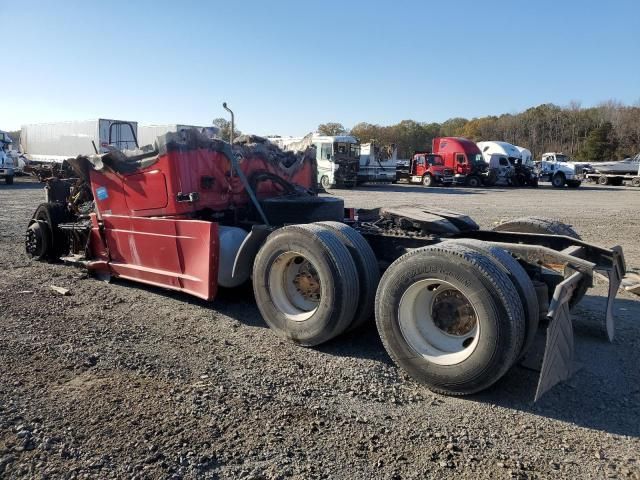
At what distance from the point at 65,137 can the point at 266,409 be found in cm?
3061

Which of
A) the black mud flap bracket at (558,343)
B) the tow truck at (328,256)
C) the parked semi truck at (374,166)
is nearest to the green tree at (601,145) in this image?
the parked semi truck at (374,166)

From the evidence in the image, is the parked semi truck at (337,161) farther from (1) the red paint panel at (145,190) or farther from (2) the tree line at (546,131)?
(2) the tree line at (546,131)

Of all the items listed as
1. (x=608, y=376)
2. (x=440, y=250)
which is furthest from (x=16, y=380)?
(x=608, y=376)

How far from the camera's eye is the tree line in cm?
6519

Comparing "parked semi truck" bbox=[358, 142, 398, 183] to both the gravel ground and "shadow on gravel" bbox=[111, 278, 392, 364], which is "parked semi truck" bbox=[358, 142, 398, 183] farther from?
the gravel ground

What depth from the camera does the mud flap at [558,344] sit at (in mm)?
3434

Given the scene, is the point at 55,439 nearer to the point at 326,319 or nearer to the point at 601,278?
the point at 326,319

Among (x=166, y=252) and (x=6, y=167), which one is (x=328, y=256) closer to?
(x=166, y=252)

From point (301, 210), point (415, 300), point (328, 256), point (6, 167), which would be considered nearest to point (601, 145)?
point (6, 167)

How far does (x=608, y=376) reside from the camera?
160 inches

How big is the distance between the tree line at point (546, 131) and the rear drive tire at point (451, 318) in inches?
2272

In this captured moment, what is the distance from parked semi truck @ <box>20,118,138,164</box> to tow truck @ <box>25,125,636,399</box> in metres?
20.8

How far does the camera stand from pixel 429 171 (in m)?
34.2

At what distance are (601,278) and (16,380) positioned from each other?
6.59 m
